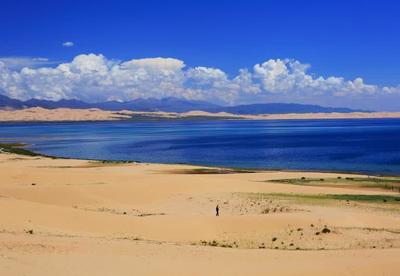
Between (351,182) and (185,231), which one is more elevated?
(185,231)

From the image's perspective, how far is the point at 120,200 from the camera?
39.9 m

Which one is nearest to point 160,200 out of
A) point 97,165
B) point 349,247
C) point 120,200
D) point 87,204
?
point 120,200

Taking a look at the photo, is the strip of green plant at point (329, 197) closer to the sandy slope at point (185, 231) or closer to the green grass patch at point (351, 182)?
the sandy slope at point (185, 231)

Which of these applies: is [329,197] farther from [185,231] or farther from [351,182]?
[185,231]

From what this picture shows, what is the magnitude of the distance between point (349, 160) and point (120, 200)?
4886 centimetres

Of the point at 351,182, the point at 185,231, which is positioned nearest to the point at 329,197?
the point at 351,182

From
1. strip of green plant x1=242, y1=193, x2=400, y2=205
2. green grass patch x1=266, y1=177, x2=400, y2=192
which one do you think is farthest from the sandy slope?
green grass patch x1=266, y1=177, x2=400, y2=192

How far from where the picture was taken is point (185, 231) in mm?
26219

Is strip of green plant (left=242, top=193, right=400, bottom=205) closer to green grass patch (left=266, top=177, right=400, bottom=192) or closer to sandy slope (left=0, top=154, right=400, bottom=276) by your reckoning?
sandy slope (left=0, top=154, right=400, bottom=276)

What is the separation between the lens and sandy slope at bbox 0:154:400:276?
16.1m

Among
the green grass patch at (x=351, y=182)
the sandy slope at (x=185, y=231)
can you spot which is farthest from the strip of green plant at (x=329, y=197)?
the green grass patch at (x=351, y=182)

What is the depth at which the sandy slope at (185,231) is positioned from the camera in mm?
16125

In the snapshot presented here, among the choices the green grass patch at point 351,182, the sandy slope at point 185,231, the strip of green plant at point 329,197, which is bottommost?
the green grass patch at point 351,182

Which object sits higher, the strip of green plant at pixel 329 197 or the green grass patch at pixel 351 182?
the strip of green plant at pixel 329 197
